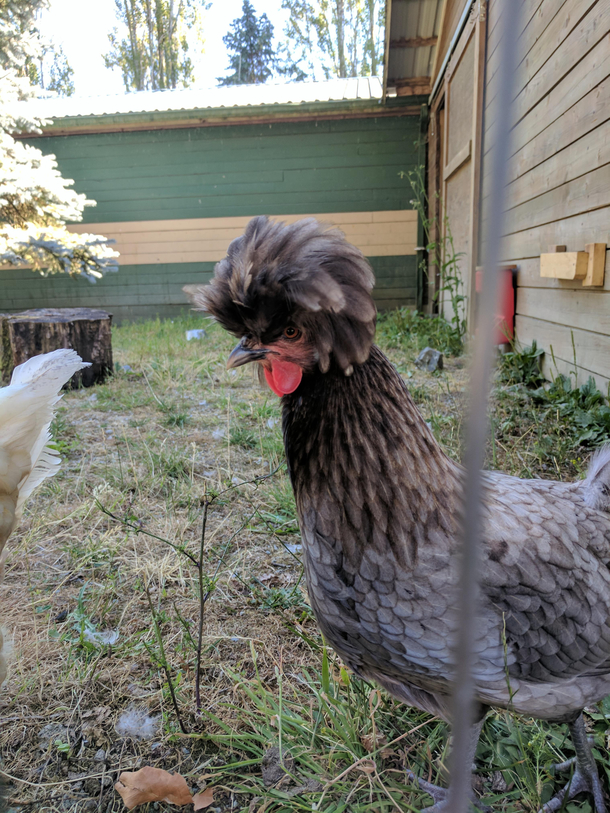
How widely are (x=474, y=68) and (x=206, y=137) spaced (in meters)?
5.51

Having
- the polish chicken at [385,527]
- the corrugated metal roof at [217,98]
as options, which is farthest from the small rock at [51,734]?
the corrugated metal roof at [217,98]

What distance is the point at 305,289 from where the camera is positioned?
2.99 ft

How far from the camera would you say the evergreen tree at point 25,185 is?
484 cm

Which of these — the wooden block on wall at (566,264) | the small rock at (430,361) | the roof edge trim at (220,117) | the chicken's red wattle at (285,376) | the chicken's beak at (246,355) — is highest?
the roof edge trim at (220,117)

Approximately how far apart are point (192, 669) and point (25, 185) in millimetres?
5313

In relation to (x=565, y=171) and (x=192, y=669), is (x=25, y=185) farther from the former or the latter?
(x=192, y=669)

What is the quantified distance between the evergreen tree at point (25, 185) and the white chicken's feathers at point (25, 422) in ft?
13.5

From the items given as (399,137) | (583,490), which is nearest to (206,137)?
(399,137)

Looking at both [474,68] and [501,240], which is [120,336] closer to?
[474,68]

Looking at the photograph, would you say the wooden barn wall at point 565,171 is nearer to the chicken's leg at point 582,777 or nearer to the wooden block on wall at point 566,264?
the wooden block on wall at point 566,264

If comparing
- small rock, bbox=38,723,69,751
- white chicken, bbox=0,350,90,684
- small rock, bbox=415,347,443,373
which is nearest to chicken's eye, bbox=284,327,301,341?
white chicken, bbox=0,350,90,684

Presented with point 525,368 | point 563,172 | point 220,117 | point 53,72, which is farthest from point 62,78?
point 525,368

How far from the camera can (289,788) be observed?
117cm

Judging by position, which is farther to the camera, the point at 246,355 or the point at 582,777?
the point at 582,777
